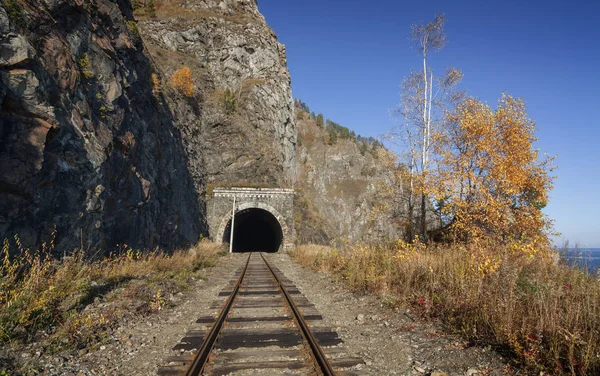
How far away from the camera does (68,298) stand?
19.5 feet

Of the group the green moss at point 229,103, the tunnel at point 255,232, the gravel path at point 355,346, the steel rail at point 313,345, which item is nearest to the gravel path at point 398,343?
the gravel path at point 355,346

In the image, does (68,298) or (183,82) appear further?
(183,82)

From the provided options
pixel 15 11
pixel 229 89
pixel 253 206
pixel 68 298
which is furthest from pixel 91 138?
pixel 229 89

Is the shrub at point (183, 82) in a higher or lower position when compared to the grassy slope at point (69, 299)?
higher

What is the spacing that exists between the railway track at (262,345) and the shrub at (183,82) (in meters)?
26.8

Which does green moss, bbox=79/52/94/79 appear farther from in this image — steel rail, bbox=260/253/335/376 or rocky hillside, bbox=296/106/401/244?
rocky hillside, bbox=296/106/401/244

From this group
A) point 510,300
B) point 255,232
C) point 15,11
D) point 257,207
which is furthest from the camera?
point 255,232

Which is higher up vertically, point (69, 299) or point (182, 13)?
point (182, 13)

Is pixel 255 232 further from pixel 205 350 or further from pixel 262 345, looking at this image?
pixel 205 350

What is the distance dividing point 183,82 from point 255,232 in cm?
1914

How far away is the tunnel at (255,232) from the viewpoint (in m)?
30.5

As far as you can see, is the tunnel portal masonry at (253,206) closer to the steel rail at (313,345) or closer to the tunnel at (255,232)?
the tunnel at (255,232)

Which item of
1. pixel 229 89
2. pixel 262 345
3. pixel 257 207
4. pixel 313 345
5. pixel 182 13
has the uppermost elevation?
pixel 182 13

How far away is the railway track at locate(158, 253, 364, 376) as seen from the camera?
4.02 meters
